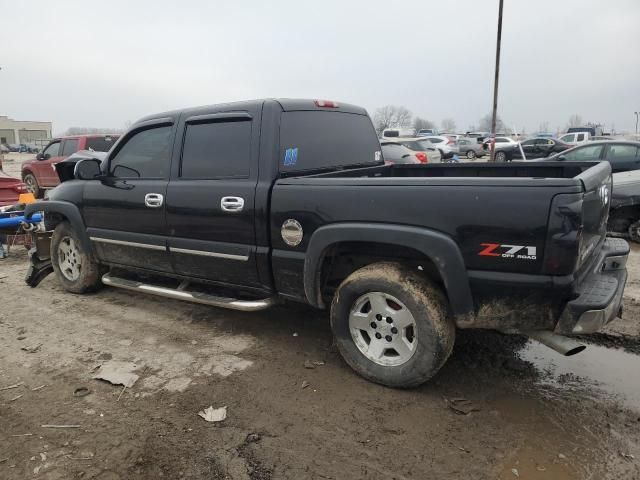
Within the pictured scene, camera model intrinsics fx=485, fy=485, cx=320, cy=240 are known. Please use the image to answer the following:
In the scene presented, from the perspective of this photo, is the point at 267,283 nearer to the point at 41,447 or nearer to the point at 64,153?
the point at 41,447

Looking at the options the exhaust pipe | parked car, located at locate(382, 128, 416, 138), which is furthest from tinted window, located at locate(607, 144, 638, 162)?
parked car, located at locate(382, 128, 416, 138)

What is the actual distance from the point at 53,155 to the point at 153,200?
11.0 meters

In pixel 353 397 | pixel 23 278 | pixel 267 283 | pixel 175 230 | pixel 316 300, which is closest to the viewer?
pixel 353 397

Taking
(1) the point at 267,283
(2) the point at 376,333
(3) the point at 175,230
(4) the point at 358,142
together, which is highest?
(4) the point at 358,142

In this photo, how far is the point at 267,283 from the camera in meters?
3.70

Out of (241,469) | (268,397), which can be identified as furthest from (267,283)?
(241,469)

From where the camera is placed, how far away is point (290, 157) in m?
3.72

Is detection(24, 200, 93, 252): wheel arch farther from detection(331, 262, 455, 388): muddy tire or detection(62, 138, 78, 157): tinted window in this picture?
detection(62, 138, 78, 157): tinted window

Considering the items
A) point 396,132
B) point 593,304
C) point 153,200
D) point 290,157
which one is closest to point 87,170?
point 153,200

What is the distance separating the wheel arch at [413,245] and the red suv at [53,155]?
34.3 feet

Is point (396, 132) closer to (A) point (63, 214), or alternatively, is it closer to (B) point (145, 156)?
(A) point (63, 214)

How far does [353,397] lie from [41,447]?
1.82 metres

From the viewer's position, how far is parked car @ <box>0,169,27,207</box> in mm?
8203

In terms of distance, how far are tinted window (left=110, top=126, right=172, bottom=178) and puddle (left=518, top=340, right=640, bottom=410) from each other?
338 centimetres
